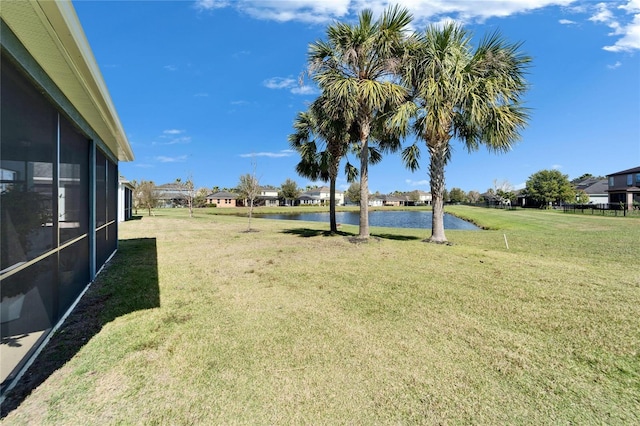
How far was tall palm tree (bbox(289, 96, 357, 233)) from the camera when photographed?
43.2 ft

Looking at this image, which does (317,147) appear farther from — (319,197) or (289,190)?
(319,197)

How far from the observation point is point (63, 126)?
4301 mm

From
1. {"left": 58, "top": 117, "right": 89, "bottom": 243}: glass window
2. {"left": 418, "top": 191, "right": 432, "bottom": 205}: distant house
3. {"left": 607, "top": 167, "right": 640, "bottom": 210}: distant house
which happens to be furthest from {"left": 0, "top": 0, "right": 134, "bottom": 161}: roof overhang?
{"left": 418, "top": 191, "right": 432, "bottom": 205}: distant house

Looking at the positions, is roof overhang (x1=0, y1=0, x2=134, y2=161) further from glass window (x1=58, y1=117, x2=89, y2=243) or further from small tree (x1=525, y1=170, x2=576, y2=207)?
small tree (x1=525, y1=170, x2=576, y2=207)

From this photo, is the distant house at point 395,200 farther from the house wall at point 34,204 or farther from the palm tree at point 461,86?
the house wall at point 34,204

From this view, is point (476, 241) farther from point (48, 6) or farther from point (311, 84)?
point (48, 6)

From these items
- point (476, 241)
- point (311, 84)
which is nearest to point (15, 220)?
point (311, 84)

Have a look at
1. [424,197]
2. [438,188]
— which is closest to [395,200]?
[424,197]

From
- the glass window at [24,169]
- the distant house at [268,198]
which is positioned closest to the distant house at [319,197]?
the distant house at [268,198]

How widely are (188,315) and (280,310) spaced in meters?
1.37

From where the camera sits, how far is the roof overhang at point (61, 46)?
2.35 meters

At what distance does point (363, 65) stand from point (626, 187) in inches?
1785

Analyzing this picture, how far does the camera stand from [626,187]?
121ft

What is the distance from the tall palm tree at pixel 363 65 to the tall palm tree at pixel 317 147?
1587 millimetres
